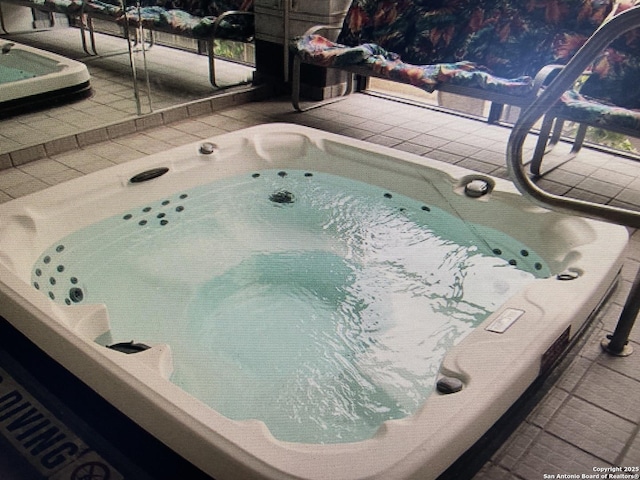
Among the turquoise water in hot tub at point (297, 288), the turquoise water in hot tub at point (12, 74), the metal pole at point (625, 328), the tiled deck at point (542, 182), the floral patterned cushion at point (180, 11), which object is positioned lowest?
the turquoise water in hot tub at point (297, 288)

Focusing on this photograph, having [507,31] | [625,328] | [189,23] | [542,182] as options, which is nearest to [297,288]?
[625,328]

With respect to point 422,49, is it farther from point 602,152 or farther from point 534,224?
point 534,224

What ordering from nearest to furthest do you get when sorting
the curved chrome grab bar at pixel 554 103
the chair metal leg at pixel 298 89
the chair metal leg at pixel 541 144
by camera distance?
the curved chrome grab bar at pixel 554 103 → the chair metal leg at pixel 541 144 → the chair metal leg at pixel 298 89

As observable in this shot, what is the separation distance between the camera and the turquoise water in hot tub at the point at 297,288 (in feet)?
6.02

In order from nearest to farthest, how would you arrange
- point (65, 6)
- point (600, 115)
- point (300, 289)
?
1. point (300, 289)
2. point (600, 115)
3. point (65, 6)

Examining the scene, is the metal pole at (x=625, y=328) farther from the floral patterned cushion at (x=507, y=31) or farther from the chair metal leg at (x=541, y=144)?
the floral patterned cushion at (x=507, y=31)

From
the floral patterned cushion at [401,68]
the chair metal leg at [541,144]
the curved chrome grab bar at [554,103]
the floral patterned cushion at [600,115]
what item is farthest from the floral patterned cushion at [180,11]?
the curved chrome grab bar at [554,103]

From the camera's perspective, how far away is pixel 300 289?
7.72ft

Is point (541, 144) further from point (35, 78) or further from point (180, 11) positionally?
point (35, 78)

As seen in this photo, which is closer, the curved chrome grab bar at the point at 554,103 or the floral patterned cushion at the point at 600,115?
the curved chrome grab bar at the point at 554,103

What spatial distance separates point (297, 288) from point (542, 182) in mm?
1556

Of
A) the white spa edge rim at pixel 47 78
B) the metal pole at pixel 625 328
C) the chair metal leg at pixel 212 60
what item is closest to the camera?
the metal pole at pixel 625 328

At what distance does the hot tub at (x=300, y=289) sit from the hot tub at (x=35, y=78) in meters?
1.45

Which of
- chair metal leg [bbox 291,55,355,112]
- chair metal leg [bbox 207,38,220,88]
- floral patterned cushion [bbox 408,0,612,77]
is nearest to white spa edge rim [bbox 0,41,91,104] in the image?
chair metal leg [bbox 207,38,220,88]
